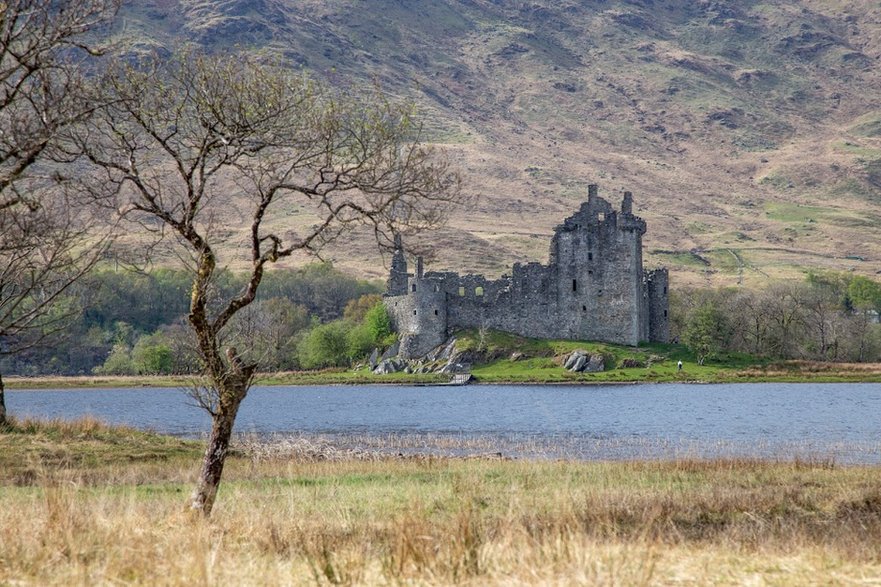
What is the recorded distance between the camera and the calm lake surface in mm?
37341

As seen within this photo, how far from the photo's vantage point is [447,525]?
1413cm

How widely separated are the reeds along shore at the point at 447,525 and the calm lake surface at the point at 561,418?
29.4 ft

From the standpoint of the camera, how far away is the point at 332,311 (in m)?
150

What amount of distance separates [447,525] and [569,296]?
81.0 m

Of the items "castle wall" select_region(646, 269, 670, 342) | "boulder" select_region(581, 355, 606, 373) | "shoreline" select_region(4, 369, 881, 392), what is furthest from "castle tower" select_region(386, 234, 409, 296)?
"castle wall" select_region(646, 269, 670, 342)

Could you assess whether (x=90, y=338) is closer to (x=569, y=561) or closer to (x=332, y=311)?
(x=332, y=311)

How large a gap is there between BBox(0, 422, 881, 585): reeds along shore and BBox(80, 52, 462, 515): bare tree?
231 cm

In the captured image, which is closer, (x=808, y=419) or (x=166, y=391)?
(x=808, y=419)

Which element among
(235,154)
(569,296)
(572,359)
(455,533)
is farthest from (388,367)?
(455,533)

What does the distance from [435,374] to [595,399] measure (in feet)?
80.2

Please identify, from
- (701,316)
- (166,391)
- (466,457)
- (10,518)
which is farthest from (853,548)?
(166,391)

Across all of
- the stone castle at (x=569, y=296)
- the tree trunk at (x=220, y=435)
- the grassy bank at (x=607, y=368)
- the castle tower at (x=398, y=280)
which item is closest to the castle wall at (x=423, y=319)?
the stone castle at (x=569, y=296)

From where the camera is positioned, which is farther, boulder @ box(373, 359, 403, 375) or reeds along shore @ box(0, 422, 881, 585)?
boulder @ box(373, 359, 403, 375)

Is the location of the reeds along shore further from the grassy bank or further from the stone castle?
the stone castle
